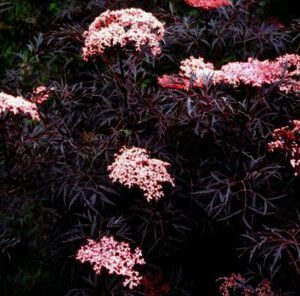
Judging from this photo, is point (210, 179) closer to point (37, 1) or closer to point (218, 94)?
point (218, 94)

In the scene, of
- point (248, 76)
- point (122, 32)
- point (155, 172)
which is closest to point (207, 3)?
point (122, 32)

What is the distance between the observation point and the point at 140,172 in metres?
2.17

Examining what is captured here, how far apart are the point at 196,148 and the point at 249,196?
0.46 m

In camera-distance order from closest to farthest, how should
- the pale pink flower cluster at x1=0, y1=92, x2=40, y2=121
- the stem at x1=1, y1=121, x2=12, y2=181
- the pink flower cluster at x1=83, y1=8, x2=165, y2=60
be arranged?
1. the pale pink flower cluster at x1=0, y1=92, x2=40, y2=121
2. the stem at x1=1, y1=121, x2=12, y2=181
3. the pink flower cluster at x1=83, y1=8, x2=165, y2=60

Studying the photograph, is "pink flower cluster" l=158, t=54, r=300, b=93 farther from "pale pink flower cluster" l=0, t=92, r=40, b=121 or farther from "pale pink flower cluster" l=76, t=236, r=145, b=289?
"pale pink flower cluster" l=76, t=236, r=145, b=289

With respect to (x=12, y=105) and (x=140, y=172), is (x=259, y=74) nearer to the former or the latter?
(x=140, y=172)

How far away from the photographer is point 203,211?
2439mm

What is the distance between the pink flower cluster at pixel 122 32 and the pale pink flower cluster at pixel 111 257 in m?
0.97

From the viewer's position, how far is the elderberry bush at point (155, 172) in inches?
87.4

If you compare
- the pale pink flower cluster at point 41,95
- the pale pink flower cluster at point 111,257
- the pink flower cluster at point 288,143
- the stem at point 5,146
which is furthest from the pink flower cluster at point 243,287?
the pale pink flower cluster at point 41,95

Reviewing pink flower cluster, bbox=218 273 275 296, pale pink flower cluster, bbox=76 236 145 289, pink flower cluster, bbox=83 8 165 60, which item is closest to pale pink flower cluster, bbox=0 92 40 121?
pink flower cluster, bbox=83 8 165 60

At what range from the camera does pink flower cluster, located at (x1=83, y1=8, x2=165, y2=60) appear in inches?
94.9

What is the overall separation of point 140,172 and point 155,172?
70mm

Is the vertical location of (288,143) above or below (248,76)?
below
